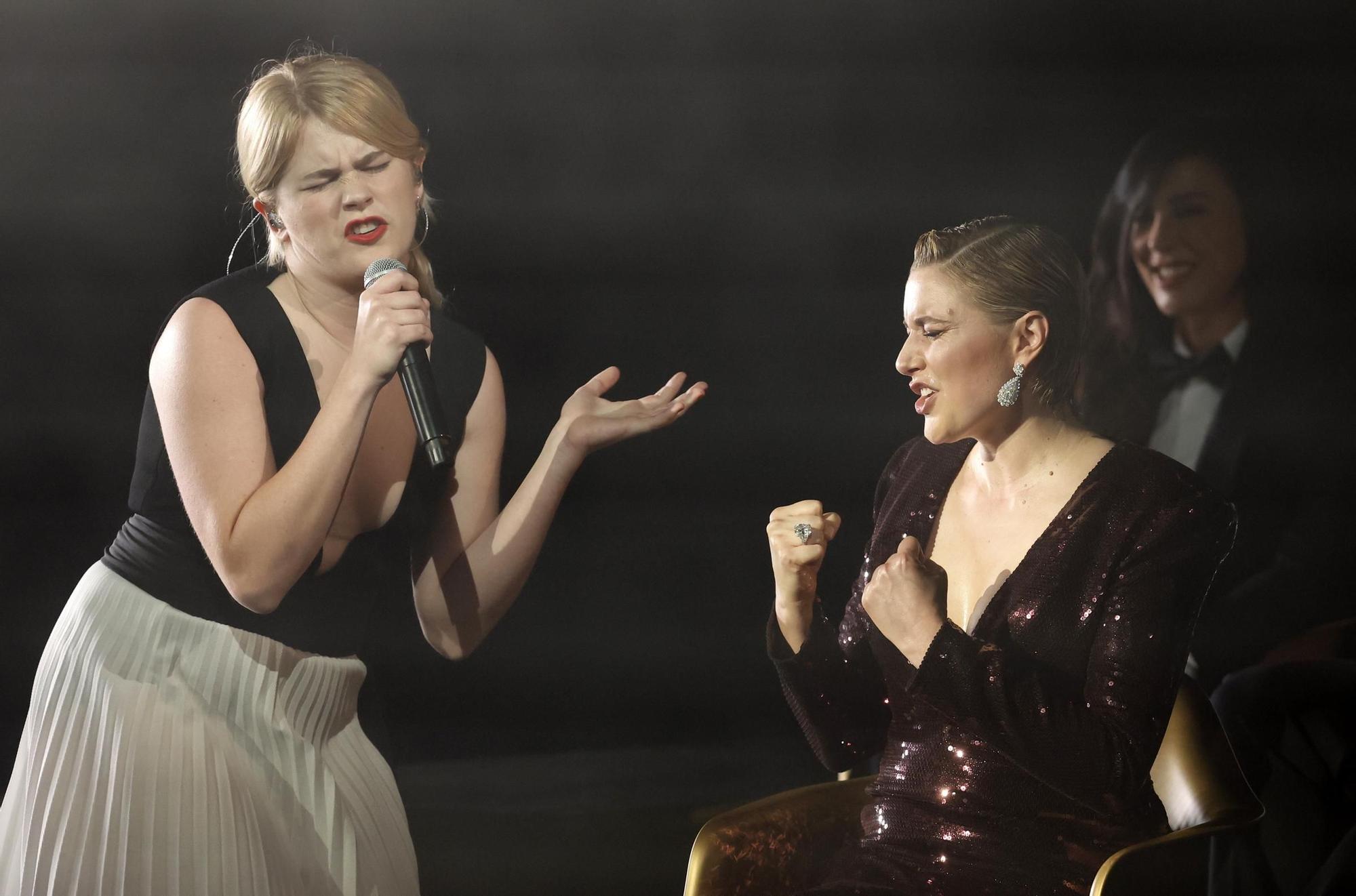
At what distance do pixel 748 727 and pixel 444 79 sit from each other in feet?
3.54

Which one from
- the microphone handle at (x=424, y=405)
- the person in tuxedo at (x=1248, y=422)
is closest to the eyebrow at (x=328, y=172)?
the microphone handle at (x=424, y=405)

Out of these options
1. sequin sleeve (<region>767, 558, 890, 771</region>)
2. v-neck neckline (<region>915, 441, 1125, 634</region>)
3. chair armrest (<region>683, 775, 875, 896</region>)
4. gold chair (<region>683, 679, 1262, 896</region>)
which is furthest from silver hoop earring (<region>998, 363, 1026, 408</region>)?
chair armrest (<region>683, 775, 875, 896</region>)

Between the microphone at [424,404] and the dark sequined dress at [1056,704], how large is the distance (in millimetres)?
625

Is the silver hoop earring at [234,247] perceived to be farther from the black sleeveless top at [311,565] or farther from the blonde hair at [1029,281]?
the blonde hair at [1029,281]

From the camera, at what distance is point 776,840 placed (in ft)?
5.78

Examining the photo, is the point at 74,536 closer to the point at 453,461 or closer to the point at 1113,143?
the point at 453,461

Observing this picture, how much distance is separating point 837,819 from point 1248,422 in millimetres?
1055

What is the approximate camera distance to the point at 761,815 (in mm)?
1758

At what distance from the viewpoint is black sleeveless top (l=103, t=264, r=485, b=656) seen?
1655 millimetres

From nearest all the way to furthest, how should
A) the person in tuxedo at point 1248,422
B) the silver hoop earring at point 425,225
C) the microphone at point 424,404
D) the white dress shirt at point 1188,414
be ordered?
the microphone at point 424,404
the silver hoop earring at point 425,225
the person in tuxedo at point 1248,422
the white dress shirt at point 1188,414

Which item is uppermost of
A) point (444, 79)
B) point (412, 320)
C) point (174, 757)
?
point (444, 79)

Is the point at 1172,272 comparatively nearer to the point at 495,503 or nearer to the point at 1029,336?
the point at 1029,336

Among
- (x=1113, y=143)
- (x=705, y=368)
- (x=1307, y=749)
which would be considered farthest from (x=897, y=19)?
(x=1307, y=749)

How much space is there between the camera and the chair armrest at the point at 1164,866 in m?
1.50
